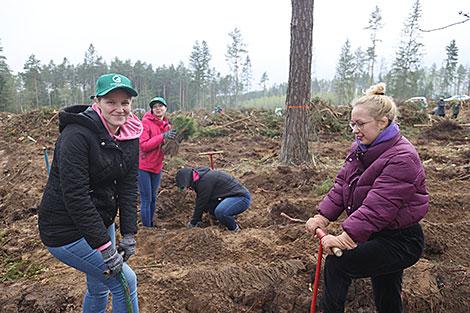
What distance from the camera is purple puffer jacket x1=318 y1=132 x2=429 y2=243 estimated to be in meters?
1.92

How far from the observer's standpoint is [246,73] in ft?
189

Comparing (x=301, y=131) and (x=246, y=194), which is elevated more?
(x=301, y=131)

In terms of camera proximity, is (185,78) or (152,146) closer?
(152,146)

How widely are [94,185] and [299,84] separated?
565 cm

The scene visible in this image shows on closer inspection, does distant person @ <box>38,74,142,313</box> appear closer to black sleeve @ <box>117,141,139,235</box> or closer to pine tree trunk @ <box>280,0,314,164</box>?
black sleeve @ <box>117,141,139,235</box>

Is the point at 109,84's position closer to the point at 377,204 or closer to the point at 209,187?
the point at 377,204

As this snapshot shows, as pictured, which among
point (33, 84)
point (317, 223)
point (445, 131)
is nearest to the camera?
point (317, 223)

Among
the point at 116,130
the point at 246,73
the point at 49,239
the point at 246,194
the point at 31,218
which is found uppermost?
the point at 246,73

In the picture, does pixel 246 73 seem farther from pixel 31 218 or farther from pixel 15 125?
pixel 31 218

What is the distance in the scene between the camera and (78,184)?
186 centimetres

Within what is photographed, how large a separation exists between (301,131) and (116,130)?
5.40 metres

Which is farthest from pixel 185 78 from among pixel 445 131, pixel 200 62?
pixel 445 131

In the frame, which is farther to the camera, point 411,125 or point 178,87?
point 178,87

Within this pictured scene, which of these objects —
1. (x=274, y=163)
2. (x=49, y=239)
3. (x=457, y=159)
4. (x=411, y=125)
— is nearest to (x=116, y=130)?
(x=49, y=239)
